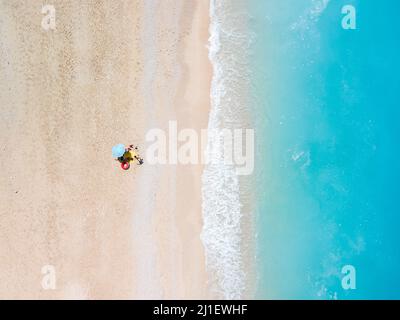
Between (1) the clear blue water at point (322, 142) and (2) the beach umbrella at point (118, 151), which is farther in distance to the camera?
(1) the clear blue water at point (322, 142)

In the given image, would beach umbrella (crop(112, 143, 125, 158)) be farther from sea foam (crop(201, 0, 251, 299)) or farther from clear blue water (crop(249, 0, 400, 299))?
clear blue water (crop(249, 0, 400, 299))

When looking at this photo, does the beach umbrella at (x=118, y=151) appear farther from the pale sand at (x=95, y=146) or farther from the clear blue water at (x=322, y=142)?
the clear blue water at (x=322, y=142)

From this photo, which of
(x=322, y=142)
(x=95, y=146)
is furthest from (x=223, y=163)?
(x=95, y=146)

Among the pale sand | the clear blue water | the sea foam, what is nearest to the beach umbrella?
the pale sand

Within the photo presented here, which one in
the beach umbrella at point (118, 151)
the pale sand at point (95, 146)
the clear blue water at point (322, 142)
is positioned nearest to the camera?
the beach umbrella at point (118, 151)

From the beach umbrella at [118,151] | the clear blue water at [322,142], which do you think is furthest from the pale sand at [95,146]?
the clear blue water at [322,142]
